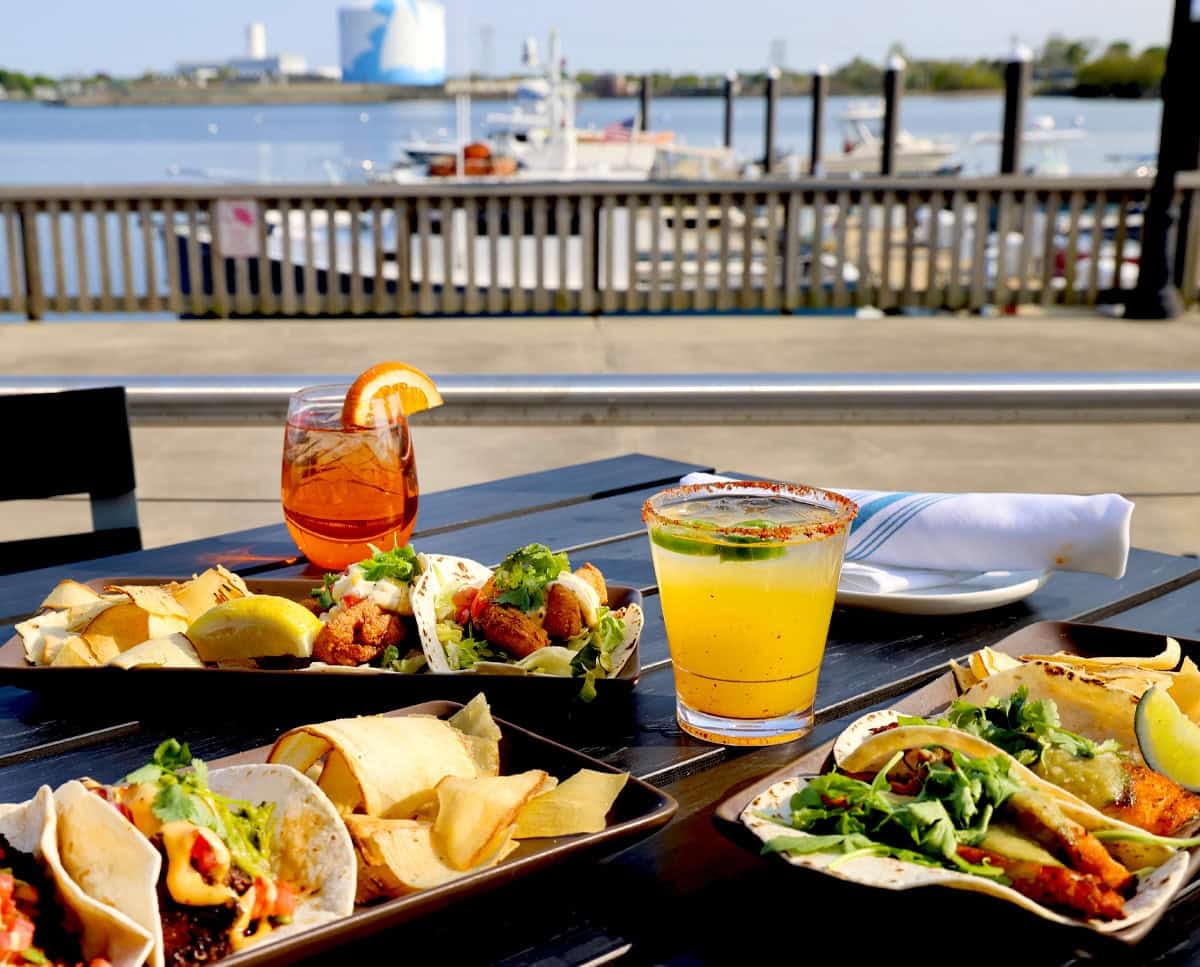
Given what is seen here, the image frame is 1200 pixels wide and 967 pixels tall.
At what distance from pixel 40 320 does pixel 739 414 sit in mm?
7876

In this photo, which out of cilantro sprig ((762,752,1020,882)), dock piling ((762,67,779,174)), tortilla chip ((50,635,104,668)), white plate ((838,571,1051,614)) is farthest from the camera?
dock piling ((762,67,779,174))

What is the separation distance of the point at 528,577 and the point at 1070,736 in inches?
17.5

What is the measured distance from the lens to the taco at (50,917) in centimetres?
62

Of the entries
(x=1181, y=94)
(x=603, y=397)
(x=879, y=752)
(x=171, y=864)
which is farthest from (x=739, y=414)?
(x=1181, y=94)

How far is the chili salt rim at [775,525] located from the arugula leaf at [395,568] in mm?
219

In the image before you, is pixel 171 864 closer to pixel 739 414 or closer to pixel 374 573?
pixel 374 573

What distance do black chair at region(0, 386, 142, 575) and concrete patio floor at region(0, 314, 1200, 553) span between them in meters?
Result: 1.51

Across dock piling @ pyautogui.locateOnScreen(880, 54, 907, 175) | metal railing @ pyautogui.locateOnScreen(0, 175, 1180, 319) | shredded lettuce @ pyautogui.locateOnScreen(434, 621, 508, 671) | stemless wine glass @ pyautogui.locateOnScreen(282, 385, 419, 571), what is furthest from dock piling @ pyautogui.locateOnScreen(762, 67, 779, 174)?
shredded lettuce @ pyautogui.locateOnScreen(434, 621, 508, 671)

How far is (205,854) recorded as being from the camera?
0.66 metres

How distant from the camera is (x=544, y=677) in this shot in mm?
1038

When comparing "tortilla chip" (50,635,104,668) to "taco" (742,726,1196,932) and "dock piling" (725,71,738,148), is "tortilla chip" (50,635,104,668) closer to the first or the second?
"taco" (742,726,1196,932)

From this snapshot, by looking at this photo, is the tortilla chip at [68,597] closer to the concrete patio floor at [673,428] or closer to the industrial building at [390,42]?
the concrete patio floor at [673,428]

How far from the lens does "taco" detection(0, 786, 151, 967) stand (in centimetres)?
62

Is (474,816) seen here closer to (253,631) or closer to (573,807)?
(573,807)
